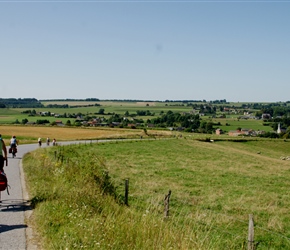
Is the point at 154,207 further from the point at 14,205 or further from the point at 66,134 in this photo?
the point at 66,134

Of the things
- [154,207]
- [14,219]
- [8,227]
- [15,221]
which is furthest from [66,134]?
[8,227]

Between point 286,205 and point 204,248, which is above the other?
point 204,248

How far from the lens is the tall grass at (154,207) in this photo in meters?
7.08

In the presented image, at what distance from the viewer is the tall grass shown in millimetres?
7079

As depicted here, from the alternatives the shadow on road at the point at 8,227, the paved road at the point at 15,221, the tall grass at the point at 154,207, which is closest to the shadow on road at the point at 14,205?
the paved road at the point at 15,221

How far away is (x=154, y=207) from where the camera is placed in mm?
11070

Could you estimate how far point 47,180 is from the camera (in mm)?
13016

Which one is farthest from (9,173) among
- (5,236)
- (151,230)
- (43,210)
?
(151,230)

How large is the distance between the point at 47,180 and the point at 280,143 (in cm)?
6301

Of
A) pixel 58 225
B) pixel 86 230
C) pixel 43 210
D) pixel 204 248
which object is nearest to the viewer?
pixel 204 248

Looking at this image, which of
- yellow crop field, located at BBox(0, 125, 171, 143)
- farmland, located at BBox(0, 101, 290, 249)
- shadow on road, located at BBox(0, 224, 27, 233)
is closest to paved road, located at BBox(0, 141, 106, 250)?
shadow on road, located at BBox(0, 224, 27, 233)

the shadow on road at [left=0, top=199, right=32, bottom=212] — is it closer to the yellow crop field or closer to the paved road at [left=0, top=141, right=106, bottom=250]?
the paved road at [left=0, top=141, right=106, bottom=250]

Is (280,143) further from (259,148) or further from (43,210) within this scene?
(43,210)

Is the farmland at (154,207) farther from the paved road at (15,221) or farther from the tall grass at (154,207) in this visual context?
the paved road at (15,221)
